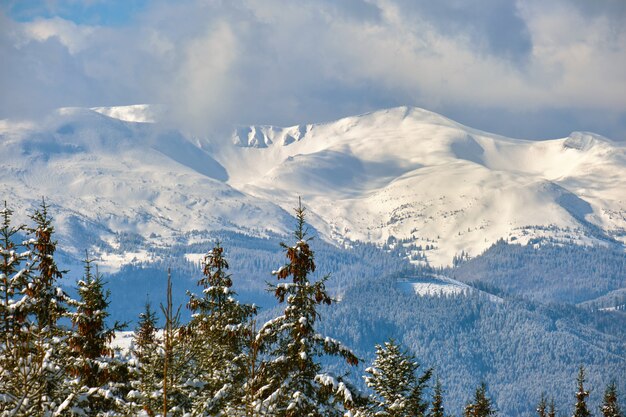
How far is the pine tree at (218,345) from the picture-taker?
106 feet

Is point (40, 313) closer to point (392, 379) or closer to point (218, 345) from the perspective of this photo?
point (218, 345)

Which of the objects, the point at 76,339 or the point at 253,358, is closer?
the point at 253,358

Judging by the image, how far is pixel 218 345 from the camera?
3878 cm

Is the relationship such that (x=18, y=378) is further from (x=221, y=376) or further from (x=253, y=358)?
(x=221, y=376)

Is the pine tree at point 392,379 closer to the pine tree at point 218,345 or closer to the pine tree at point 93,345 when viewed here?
the pine tree at point 218,345

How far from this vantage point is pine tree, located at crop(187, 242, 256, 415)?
32.4 m

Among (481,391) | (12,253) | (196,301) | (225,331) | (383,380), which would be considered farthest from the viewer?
(481,391)

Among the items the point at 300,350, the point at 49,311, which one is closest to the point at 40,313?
the point at 49,311

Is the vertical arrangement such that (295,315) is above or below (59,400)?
above

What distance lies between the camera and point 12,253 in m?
35.6

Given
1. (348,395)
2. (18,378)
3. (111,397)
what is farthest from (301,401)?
(18,378)

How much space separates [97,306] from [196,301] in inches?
270

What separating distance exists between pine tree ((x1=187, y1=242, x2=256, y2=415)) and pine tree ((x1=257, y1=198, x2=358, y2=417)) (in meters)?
1.16

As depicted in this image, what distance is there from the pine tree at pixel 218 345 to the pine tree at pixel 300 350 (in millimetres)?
1164
